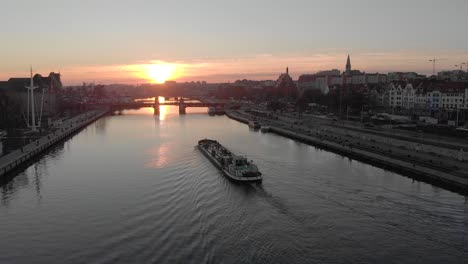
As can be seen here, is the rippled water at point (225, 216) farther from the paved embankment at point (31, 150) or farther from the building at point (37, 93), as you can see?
the building at point (37, 93)

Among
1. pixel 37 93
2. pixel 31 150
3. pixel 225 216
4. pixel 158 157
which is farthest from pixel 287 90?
pixel 225 216

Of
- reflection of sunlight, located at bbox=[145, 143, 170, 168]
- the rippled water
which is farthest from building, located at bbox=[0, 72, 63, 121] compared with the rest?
the rippled water

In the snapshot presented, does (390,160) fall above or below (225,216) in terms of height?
above

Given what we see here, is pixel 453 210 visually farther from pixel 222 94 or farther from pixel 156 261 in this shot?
pixel 222 94

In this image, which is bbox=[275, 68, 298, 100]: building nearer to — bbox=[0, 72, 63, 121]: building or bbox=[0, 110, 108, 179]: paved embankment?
bbox=[0, 72, 63, 121]: building

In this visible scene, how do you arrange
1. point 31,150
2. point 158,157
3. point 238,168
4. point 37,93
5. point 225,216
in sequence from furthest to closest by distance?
point 37,93 → point 31,150 → point 158,157 → point 238,168 → point 225,216

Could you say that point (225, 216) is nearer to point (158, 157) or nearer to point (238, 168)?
point (238, 168)
